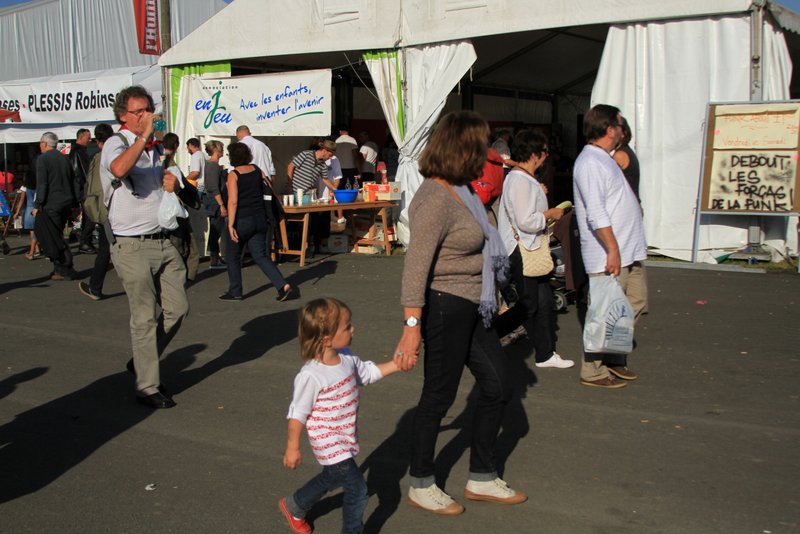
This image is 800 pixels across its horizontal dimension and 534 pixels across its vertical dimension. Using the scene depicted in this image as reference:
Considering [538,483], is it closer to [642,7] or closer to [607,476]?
[607,476]

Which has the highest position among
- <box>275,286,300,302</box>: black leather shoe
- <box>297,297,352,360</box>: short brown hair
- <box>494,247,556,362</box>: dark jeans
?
<box>297,297,352,360</box>: short brown hair

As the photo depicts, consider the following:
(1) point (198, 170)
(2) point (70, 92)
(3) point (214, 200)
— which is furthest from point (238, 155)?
(2) point (70, 92)

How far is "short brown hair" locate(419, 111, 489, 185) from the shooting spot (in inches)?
149

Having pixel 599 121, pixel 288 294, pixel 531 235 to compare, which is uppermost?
pixel 599 121

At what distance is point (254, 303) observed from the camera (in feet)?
30.7

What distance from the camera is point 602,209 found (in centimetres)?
537

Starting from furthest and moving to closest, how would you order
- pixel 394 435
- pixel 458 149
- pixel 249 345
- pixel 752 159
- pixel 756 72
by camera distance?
pixel 752 159
pixel 756 72
pixel 249 345
pixel 394 435
pixel 458 149

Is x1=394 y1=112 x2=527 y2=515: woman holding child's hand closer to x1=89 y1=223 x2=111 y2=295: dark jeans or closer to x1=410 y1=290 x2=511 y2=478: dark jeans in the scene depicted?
x1=410 y1=290 x2=511 y2=478: dark jeans

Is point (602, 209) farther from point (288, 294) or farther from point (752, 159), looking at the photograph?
point (752, 159)

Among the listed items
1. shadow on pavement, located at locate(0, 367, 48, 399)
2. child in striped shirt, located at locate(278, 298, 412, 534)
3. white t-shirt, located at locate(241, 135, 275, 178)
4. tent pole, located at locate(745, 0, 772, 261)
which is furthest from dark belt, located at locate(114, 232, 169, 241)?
tent pole, located at locate(745, 0, 772, 261)

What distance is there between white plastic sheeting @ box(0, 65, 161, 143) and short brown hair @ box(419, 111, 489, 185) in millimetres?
12611

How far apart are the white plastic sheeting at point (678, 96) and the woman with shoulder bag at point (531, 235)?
5156mm

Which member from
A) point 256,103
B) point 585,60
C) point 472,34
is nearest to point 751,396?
point 472,34

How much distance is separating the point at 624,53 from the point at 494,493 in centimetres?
852
